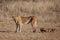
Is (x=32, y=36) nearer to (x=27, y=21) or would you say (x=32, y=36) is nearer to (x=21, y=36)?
(x=21, y=36)

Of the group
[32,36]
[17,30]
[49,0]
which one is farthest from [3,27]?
[49,0]

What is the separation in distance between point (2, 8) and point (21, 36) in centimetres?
25

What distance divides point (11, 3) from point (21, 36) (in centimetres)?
25

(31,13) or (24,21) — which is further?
(24,21)

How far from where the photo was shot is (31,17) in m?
2.30

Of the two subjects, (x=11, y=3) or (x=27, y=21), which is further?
(x=27, y=21)

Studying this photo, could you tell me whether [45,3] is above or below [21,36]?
above

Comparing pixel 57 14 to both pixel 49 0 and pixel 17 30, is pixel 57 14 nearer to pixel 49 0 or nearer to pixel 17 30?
pixel 49 0

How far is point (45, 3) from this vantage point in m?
2.21

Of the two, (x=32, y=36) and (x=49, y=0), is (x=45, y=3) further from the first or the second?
(x=32, y=36)

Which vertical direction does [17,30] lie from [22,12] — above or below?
below

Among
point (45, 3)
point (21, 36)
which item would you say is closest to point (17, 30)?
point (21, 36)

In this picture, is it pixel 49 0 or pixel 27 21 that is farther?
pixel 27 21

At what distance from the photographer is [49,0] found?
2.22 metres
